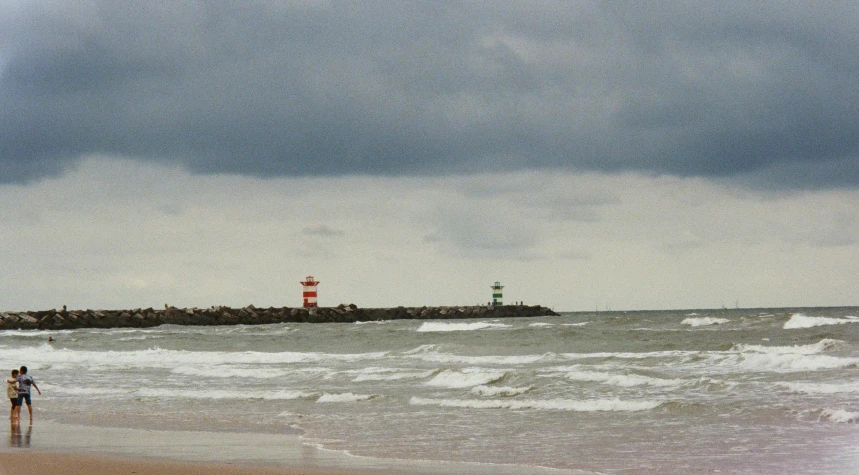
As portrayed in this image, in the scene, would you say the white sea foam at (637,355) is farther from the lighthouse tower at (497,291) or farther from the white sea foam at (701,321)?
the lighthouse tower at (497,291)

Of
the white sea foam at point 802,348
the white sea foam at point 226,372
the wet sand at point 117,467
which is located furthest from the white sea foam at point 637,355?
the wet sand at point 117,467

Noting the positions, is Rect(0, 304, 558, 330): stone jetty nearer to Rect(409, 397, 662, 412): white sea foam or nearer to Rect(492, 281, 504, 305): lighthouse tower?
Rect(492, 281, 504, 305): lighthouse tower

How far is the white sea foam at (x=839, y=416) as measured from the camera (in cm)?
1478

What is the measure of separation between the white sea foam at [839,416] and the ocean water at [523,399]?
18mm

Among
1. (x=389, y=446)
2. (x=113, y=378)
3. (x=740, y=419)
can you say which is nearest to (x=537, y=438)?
(x=389, y=446)

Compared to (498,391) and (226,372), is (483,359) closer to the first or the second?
(226,372)

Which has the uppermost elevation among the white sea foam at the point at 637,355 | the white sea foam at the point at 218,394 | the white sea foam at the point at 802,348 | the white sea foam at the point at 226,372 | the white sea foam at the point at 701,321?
the white sea foam at the point at 701,321

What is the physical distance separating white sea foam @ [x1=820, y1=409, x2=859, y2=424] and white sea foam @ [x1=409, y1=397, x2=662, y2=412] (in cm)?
308

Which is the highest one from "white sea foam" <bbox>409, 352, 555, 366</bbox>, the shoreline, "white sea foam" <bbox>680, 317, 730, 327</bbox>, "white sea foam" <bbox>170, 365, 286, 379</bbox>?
"white sea foam" <bbox>680, 317, 730, 327</bbox>

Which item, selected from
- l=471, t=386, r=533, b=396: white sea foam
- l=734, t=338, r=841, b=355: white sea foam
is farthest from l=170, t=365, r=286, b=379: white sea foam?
l=734, t=338, r=841, b=355: white sea foam

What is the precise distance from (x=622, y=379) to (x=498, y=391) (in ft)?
9.45

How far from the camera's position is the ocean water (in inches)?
500

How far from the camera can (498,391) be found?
20.5 meters

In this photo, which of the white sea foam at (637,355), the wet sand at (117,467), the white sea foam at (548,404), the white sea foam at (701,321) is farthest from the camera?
the white sea foam at (701,321)
